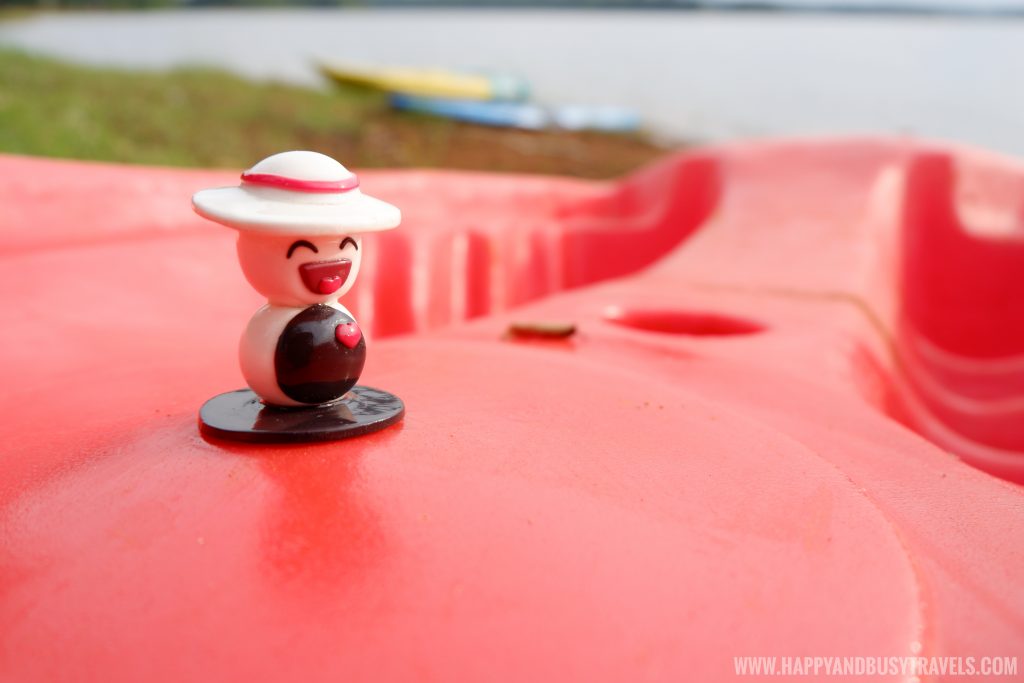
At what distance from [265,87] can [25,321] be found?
11317 millimetres

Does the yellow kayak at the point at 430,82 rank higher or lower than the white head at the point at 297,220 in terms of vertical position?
higher

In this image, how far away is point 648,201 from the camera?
4379mm

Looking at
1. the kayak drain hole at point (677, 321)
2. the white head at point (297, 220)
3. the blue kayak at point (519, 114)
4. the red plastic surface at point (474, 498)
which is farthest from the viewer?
the blue kayak at point (519, 114)

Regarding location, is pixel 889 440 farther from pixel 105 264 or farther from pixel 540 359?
pixel 105 264

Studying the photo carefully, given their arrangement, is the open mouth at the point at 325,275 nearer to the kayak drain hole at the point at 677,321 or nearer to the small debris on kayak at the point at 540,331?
the small debris on kayak at the point at 540,331

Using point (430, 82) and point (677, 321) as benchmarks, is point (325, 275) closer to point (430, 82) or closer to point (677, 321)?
point (677, 321)

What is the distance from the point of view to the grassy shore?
23.4 feet

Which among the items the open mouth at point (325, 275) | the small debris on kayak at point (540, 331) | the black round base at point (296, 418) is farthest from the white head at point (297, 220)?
the small debris on kayak at point (540, 331)

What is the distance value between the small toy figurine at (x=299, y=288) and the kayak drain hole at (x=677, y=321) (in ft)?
4.29

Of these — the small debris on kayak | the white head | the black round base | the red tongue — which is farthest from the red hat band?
the small debris on kayak

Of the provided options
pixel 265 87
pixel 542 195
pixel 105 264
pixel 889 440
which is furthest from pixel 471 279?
pixel 265 87

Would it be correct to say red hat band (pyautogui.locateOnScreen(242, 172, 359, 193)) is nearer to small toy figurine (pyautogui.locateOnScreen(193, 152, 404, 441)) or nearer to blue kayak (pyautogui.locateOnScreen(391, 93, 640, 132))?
small toy figurine (pyautogui.locateOnScreen(193, 152, 404, 441))

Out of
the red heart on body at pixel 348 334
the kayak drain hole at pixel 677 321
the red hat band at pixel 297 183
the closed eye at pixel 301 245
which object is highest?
the red hat band at pixel 297 183

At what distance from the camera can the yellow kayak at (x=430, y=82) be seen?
42.8 ft
